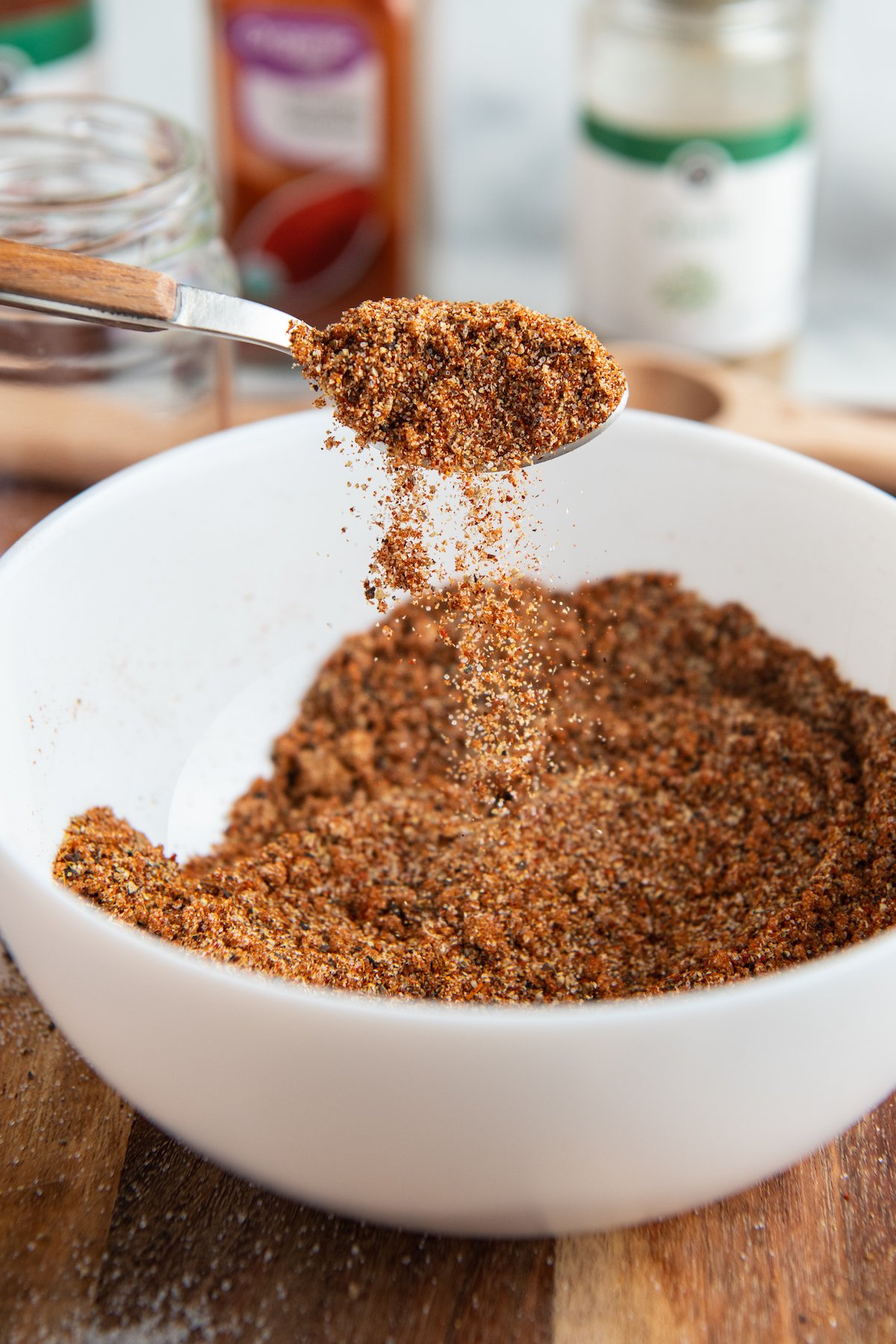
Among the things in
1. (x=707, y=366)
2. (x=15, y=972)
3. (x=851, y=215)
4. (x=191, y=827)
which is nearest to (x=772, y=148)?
(x=707, y=366)

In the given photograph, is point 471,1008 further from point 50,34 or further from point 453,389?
point 50,34

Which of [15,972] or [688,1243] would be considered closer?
[688,1243]

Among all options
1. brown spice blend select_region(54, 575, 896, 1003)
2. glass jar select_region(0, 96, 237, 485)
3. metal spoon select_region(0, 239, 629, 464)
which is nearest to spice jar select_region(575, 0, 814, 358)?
glass jar select_region(0, 96, 237, 485)

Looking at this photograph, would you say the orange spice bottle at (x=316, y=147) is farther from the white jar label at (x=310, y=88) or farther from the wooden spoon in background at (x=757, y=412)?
the wooden spoon in background at (x=757, y=412)

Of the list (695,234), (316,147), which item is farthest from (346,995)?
(316,147)

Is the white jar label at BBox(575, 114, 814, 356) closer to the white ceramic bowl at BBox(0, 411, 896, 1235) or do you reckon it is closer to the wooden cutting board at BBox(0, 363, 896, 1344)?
the white ceramic bowl at BBox(0, 411, 896, 1235)

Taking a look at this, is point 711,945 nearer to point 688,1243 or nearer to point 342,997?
point 688,1243

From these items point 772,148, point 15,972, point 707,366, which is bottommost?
point 15,972

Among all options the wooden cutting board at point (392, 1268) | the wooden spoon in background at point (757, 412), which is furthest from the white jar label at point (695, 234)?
the wooden cutting board at point (392, 1268)
